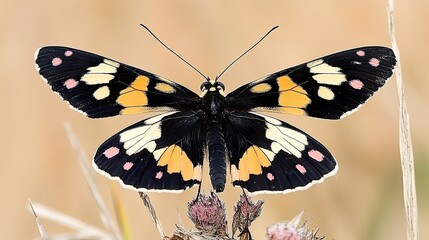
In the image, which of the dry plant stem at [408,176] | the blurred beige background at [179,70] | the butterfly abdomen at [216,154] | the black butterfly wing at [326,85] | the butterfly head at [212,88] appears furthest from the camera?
the blurred beige background at [179,70]

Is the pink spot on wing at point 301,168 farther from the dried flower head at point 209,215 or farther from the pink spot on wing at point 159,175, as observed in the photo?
the pink spot on wing at point 159,175

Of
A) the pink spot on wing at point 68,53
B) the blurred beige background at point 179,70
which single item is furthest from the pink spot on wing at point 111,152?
the blurred beige background at point 179,70

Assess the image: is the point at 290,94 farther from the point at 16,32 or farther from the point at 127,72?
the point at 16,32

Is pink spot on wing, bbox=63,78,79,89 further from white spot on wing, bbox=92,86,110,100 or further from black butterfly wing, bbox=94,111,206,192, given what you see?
black butterfly wing, bbox=94,111,206,192

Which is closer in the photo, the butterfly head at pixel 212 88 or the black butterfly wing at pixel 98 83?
the black butterfly wing at pixel 98 83

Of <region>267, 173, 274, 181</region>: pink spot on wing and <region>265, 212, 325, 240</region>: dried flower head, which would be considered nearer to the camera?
<region>265, 212, 325, 240</region>: dried flower head

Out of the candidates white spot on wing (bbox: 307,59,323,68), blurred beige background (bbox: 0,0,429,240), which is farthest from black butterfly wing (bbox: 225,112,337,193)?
blurred beige background (bbox: 0,0,429,240)
